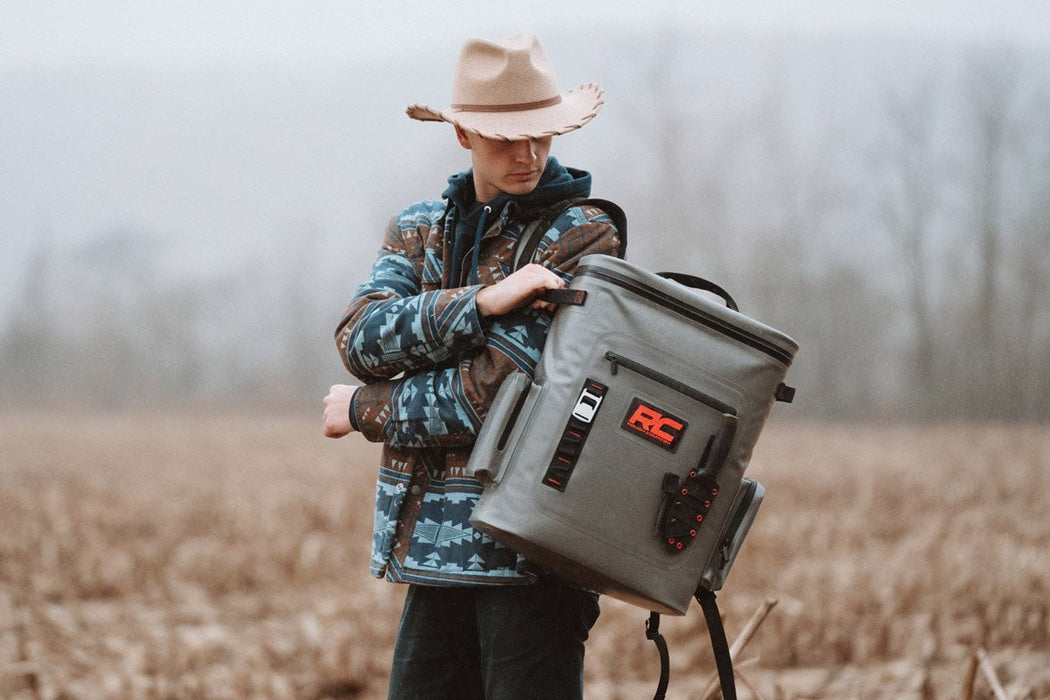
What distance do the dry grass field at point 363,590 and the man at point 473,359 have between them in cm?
93

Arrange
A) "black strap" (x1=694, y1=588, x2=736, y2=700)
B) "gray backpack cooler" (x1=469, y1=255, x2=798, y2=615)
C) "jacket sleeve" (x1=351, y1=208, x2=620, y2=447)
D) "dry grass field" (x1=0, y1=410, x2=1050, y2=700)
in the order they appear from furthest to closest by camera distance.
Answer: "dry grass field" (x1=0, y1=410, x2=1050, y2=700) → "black strap" (x1=694, y1=588, x2=736, y2=700) → "jacket sleeve" (x1=351, y1=208, x2=620, y2=447) → "gray backpack cooler" (x1=469, y1=255, x2=798, y2=615)

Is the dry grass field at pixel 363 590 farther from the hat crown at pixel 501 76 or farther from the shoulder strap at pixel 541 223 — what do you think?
the hat crown at pixel 501 76

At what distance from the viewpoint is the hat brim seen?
2.10 m

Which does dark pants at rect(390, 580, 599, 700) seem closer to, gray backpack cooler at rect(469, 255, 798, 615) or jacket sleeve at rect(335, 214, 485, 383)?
gray backpack cooler at rect(469, 255, 798, 615)

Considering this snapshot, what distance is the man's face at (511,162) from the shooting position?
2143 mm

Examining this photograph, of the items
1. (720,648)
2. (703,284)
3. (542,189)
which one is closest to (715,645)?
(720,648)

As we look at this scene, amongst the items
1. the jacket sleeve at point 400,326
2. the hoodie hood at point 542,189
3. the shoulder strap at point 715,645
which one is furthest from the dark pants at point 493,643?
the hoodie hood at point 542,189

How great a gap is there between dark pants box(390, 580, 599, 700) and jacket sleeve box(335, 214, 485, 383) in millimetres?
466

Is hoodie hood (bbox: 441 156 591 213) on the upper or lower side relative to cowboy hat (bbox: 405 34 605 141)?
lower

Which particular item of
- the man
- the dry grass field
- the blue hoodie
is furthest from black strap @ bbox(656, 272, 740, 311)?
the dry grass field

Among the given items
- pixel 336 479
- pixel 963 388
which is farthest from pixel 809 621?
pixel 963 388

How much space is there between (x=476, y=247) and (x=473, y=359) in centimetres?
23

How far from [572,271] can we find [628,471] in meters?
0.41

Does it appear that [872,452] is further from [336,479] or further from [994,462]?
[336,479]
